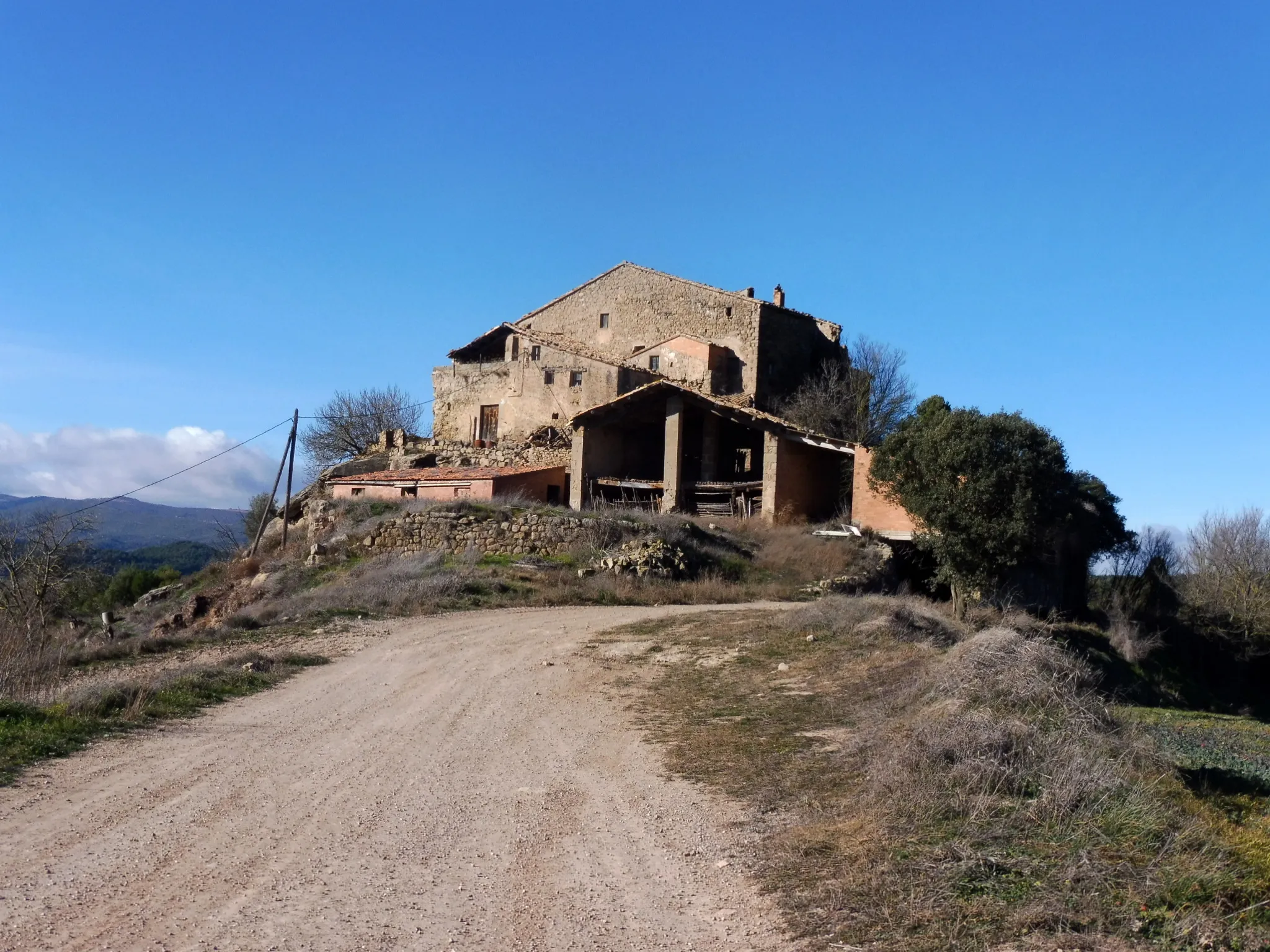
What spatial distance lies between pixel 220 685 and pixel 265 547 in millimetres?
25477

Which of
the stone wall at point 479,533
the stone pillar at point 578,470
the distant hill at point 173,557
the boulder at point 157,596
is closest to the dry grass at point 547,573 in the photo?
the stone wall at point 479,533

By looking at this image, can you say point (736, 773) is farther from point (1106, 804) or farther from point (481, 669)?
point (481, 669)

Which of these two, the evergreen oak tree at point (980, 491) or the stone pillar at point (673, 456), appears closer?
the evergreen oak tree at point (980, 491)

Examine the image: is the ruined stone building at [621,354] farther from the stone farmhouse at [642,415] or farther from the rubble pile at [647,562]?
the rubble pile at [647,562]

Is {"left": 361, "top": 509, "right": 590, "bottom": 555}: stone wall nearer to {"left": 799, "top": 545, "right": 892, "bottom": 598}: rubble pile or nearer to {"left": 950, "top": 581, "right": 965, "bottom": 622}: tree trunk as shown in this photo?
{"left": 799, "top": 545, "right": 892, "bottom": 598}: rubble pile

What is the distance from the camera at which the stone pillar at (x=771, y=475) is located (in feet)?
113

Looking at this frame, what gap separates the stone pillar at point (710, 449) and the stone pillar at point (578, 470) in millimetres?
4241

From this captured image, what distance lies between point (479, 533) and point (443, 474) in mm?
7976

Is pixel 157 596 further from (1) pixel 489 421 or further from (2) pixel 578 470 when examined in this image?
(1) pixel 489 421

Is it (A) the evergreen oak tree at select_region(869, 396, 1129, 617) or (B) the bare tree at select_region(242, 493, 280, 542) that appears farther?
(B) the bare tree at select_region(242, 493, 280, 542)

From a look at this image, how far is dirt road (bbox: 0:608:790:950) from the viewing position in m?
5.82

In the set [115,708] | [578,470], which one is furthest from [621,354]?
[115,708]

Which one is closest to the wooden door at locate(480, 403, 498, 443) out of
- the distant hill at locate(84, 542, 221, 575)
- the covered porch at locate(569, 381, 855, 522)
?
the covered porch at locate(569, 381, 855, 522)

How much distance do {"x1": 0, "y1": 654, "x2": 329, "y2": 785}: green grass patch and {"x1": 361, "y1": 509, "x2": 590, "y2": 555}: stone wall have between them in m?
14.2
